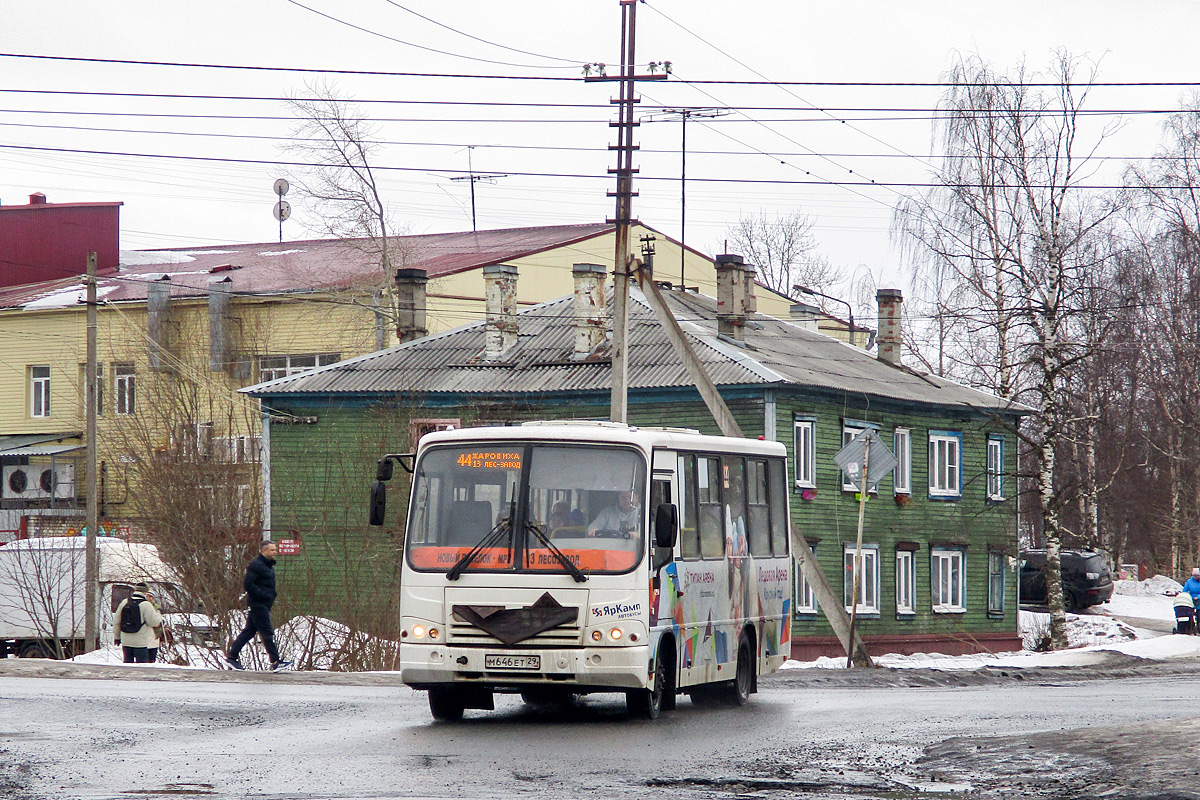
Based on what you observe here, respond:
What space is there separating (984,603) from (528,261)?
20587 millimetres

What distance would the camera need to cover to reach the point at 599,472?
1472 centimetres

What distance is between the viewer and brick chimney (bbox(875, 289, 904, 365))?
4709 centimetres

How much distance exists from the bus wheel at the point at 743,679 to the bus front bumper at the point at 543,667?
278cm

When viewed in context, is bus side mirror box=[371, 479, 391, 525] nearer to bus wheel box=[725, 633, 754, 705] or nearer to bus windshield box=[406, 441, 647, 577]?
bus windshield box=[406, 441, 647, 577]

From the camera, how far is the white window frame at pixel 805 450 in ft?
126

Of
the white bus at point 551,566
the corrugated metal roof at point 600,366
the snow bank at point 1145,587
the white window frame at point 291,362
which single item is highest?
→ the white window frame at point 291,362

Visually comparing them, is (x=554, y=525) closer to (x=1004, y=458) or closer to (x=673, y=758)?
(x=673, y=758)

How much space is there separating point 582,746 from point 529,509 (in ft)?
9.25

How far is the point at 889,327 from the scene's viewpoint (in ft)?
155

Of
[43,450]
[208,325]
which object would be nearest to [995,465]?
[208,325]

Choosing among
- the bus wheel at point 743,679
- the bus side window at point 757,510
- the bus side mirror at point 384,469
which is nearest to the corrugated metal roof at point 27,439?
the bus side window at point 757,510

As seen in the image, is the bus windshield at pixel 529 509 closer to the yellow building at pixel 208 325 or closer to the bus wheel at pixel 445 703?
the bus wheel at pixel 445 703

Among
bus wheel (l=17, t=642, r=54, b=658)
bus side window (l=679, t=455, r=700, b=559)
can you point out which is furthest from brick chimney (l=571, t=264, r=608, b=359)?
bus side window (l=679, t=455, r=700, b=559)

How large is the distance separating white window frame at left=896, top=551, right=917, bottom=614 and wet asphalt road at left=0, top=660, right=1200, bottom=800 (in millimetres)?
23102
